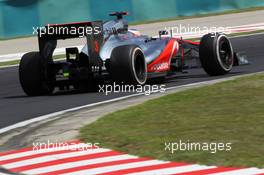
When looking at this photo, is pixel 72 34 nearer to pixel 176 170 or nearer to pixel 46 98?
pixel 46 98

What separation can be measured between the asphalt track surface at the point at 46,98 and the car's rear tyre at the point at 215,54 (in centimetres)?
25

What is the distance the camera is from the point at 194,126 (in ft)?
30.5

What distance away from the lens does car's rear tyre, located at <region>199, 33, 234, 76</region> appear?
14375 mm

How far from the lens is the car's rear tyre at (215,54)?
1438cm

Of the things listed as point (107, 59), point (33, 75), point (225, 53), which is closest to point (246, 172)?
point (107, 59)

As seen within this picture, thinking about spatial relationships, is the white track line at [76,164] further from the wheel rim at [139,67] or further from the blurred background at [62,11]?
the blurred background at [62,11]

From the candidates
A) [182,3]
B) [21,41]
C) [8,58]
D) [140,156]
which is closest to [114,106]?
[140,156]

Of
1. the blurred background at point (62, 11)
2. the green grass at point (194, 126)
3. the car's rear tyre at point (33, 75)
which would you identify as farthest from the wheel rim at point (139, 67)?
the blurred background at point (62, 11)

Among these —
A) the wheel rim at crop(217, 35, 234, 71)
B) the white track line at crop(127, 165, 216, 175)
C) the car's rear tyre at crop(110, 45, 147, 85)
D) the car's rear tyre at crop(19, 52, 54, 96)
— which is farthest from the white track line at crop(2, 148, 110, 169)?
the wheel rim at crop(217, 35, 234, 71)

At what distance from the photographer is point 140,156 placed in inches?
313

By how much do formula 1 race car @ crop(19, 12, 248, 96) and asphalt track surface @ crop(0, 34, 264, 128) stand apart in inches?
11.3

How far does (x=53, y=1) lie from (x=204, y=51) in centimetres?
1519

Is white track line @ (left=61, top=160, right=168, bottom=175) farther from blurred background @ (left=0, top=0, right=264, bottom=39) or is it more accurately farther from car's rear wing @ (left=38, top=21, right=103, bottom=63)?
blurred background @ (left=0, top=0, right=264, bottom=39)

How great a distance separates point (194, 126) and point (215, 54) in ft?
17.2
